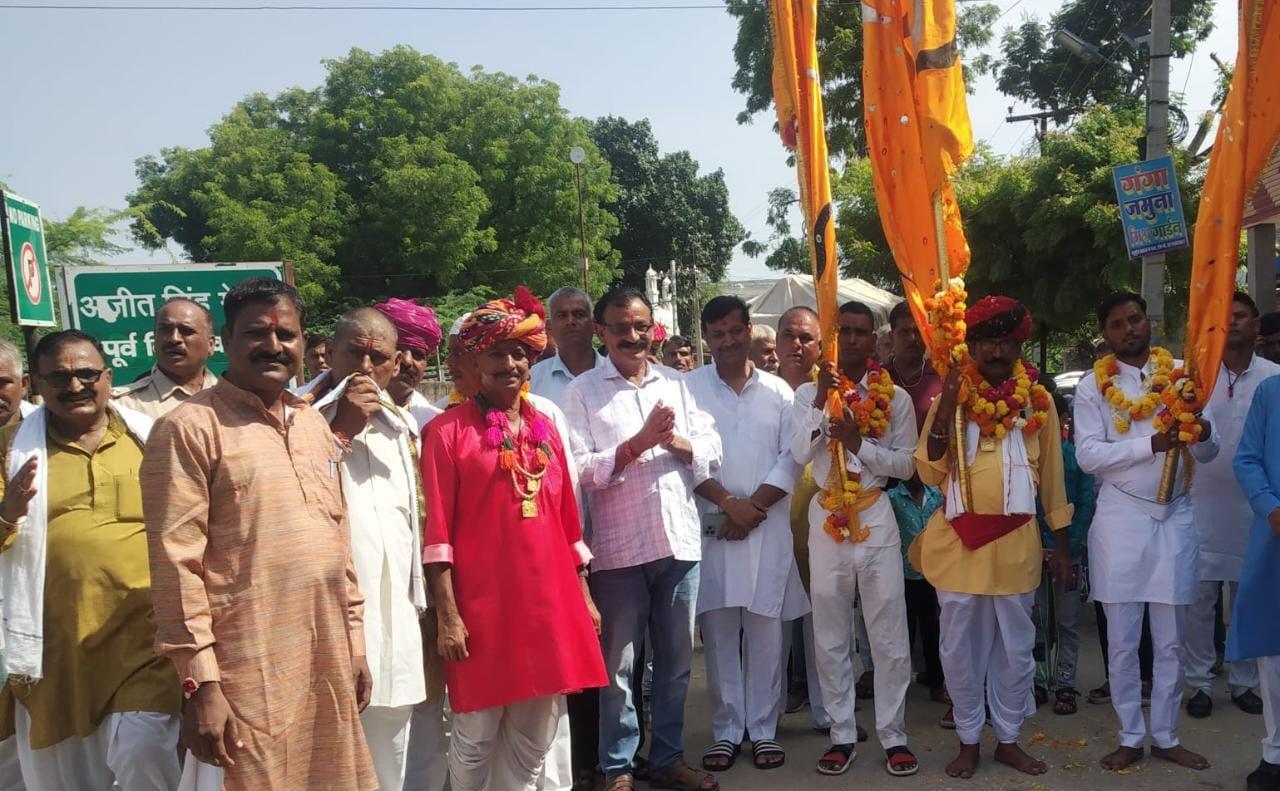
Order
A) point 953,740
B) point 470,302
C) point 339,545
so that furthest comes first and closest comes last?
point 470,302 < point 953,740 < point 339,545

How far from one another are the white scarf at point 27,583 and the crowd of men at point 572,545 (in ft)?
0.04

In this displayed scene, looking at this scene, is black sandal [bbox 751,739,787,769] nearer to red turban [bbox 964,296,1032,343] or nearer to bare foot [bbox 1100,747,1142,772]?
bare foot [bbox 1100,747,1142,772]

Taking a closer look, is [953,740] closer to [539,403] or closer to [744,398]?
[744,398]

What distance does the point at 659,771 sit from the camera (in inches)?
178

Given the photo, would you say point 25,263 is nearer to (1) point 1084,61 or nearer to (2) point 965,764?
(2) point 965,764

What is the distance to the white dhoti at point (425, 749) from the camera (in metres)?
4.02

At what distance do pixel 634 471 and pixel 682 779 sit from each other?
1463 millimetres

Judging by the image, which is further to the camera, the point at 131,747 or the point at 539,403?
the point at 539,403

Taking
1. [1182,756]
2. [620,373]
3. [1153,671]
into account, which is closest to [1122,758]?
[1182,756]

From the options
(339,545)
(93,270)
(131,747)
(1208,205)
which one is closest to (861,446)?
(1208,205)

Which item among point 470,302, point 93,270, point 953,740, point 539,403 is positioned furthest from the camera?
point 470,302

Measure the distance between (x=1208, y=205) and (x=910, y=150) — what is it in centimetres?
141

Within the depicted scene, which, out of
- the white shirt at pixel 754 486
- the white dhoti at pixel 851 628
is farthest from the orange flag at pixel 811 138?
the white dhoti at pixel 851 628

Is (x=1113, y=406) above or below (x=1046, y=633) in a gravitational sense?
above
